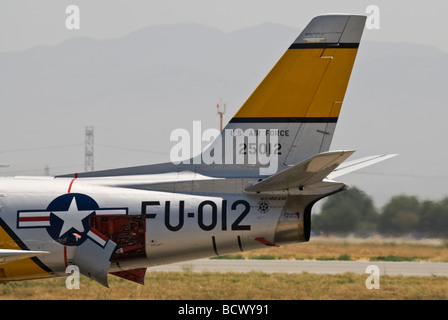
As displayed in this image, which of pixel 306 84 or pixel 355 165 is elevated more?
pixel 306 84

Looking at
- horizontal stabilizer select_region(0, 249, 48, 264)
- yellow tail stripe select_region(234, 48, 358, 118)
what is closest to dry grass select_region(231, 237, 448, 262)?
yellow tail stripe select_region(234, 48, 358, 118)

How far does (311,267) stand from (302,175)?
1948 cm

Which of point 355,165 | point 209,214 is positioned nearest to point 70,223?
point 209,214

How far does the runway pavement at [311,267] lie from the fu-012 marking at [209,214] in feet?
48.8

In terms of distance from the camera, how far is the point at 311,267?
35469mm

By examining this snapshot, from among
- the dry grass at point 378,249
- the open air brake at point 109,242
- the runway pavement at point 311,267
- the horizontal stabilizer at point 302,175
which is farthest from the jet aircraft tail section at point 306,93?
the dry grass at point 378,249

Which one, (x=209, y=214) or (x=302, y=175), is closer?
(x=302, y=175)

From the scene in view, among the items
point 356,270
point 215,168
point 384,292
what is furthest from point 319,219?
point 215,168

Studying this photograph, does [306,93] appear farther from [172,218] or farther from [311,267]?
[311,267]

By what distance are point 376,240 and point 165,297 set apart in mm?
15016

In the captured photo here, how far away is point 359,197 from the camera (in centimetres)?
4028

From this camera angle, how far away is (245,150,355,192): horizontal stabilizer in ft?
50.6

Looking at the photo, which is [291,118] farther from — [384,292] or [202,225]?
[384,292]

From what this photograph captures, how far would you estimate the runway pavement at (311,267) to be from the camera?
110 ft
